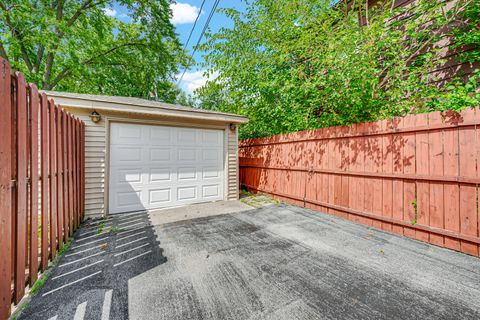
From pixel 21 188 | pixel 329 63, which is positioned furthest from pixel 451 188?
pixel 21 188

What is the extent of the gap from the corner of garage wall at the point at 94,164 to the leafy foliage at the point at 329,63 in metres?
3.56

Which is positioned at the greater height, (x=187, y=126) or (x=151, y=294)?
(x=187, y=126)

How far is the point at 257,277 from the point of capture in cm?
203

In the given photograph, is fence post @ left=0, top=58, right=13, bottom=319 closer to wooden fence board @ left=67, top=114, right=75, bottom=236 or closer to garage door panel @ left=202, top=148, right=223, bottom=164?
wooden fence board @ left=67, top=114, right=75, bottom=236

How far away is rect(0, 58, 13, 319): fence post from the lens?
Answer: 137cm

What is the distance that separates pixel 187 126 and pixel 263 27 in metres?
3.54

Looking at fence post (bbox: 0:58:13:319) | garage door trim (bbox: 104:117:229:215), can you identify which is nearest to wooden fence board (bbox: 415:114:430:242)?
garage door trim (bbox: 104:117:229:215)

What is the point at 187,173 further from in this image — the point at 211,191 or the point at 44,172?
the point at 44,172

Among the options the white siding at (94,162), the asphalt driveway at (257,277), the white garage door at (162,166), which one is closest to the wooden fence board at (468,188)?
the asphalt driveway at (257,277)

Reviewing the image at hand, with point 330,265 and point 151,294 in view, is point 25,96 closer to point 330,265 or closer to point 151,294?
point 151,294

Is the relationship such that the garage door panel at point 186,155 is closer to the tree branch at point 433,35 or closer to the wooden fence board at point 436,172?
the tree branch at point 433,35

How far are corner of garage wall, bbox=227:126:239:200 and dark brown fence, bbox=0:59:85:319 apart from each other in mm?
3567

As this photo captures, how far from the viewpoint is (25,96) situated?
168 centimetres

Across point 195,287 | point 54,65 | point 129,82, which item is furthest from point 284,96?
point 54,65
